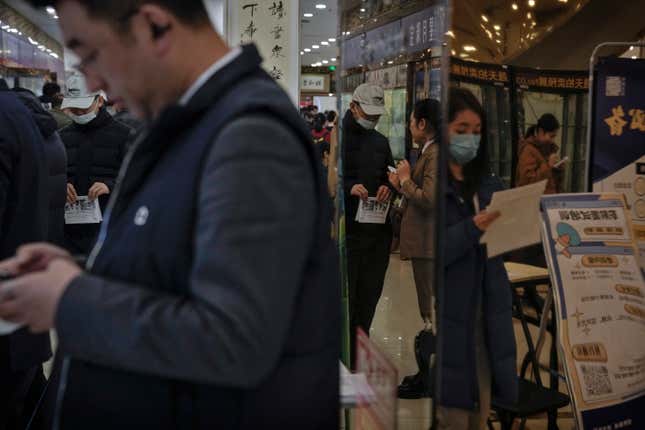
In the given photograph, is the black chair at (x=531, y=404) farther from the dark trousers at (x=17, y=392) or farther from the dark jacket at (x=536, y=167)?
the dark trousers at (x=17, y=392)

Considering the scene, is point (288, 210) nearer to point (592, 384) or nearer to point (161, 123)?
point (161, 123)

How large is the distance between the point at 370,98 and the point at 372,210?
0.65m

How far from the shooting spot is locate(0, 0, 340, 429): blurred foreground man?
0.83m

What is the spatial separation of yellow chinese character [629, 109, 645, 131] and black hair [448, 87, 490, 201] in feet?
3.68

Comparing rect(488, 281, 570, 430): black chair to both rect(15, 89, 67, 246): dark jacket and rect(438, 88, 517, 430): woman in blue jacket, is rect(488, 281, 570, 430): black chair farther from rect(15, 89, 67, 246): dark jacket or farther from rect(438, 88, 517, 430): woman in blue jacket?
rect(15, 89, 67, 246): dark jacket

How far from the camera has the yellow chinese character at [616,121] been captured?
3.01 metres

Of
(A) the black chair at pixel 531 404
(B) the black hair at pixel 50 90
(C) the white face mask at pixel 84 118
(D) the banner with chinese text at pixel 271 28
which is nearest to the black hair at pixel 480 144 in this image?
→ (A) the black chair at pixel 531 404

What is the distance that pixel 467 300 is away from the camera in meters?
2.24

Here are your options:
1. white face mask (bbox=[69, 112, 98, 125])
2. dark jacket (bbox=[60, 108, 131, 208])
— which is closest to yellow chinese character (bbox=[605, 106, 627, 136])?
dark jacket (bbox=[60, 108, 131, 208])

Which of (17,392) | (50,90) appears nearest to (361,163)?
(17,392)

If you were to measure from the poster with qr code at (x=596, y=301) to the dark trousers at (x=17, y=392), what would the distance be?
213cm

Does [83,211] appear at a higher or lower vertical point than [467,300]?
higher

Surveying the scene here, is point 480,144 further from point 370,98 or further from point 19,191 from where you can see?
point 19,191

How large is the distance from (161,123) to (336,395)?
496 millimetres
